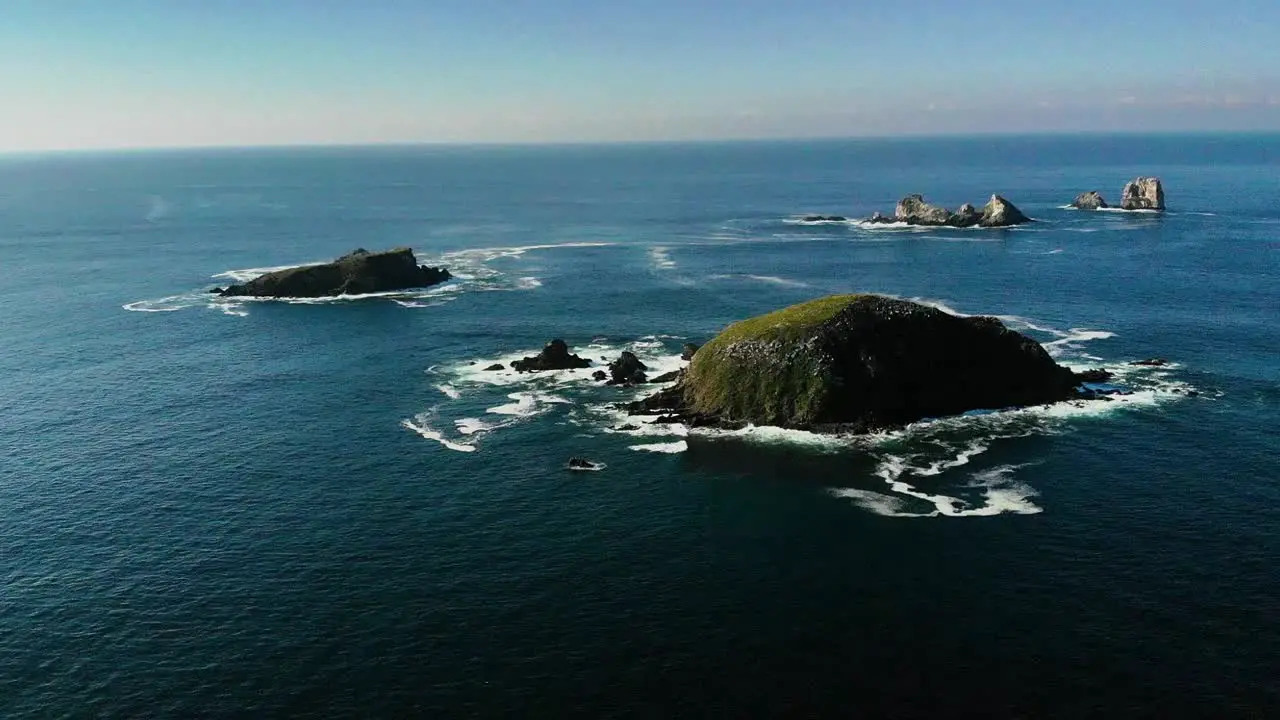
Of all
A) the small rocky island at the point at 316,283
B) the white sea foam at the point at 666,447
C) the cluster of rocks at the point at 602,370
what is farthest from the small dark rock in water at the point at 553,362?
the small rocky island at the point at 316,283

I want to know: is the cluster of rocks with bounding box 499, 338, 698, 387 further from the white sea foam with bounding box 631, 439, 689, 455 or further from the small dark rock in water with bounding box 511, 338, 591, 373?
the white sea foam with bounding box 631, 439, 689, 455

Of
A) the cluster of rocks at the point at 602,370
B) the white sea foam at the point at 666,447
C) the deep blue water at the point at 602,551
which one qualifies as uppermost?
the cluster of rocks at the point at 602,370

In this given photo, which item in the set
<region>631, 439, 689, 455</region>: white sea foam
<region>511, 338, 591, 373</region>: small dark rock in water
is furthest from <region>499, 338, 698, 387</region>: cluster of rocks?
<region>631, 439, 689, 455</region>: white sea foam

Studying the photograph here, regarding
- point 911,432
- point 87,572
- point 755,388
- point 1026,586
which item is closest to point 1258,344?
point 911,432

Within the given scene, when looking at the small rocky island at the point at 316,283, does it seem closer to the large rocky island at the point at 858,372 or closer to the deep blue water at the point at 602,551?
the deep blue water at the point at 602,551

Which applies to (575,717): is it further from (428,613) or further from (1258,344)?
(1258,344)

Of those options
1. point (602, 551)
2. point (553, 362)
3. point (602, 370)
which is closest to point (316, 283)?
point (553, 362)
